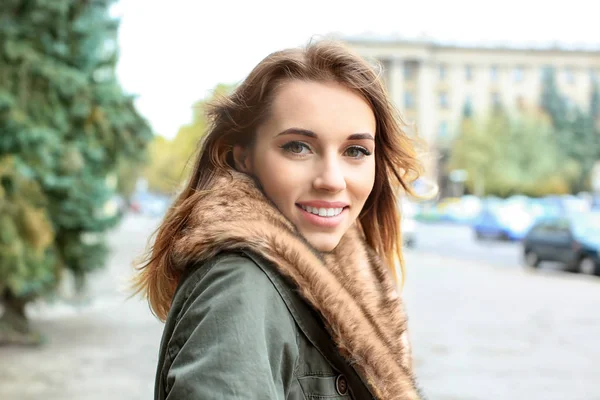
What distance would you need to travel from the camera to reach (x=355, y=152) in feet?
4.96

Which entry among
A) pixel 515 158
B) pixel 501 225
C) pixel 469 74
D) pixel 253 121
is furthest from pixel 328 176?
pixel 469 74

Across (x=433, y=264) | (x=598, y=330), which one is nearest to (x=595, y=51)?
(x=433, y=264)

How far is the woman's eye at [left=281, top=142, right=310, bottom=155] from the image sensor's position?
4.73 ft

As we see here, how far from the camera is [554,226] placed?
61.1ft

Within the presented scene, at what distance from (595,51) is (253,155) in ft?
324

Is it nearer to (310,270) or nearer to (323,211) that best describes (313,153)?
(323,211)

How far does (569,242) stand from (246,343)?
17941 mm

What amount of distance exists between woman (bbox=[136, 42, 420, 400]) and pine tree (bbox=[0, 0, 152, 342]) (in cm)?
616

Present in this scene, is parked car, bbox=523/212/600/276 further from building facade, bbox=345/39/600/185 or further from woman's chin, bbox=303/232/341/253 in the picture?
building facade, bbox=345/39/600/185

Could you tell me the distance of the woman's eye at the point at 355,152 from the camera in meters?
1.50

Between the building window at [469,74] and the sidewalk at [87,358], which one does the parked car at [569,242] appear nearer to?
the sidewalk at [87,358]

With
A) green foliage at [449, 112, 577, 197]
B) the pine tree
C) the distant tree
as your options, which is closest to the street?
the pine tree

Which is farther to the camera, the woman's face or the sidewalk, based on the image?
the sidewalk

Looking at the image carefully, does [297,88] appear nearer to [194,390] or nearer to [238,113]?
[238,113]
